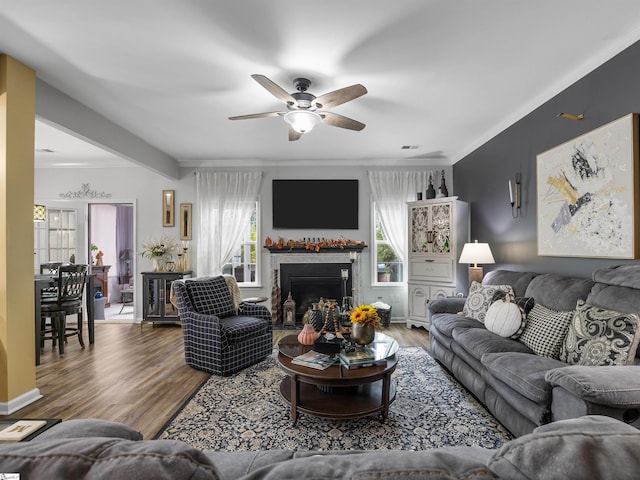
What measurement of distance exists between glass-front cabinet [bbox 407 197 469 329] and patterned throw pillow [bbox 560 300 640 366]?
252 cm

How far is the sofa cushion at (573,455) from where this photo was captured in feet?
1.60

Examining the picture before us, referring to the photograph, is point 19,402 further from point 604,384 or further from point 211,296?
point 604,384

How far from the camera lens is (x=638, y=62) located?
225 cm

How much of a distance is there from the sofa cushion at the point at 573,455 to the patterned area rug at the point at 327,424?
177cm

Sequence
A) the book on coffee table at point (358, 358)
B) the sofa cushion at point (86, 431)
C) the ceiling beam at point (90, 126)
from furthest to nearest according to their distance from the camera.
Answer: the ceiling beam at point (90, 126) → the book on coffee table at point (358, 358) → the sofa cushion at point (86, 431)

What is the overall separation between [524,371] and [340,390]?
129 centimetres

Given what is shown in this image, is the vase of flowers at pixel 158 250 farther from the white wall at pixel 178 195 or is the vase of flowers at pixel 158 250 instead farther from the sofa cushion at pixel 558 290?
the sofa cushion at pixel 558 290

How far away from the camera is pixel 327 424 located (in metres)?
2.34

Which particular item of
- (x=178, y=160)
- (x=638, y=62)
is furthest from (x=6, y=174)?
(x=638, y=62)

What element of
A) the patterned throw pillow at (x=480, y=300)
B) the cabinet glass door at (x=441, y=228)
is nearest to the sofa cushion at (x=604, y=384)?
the patterned throw pillow at (x=480, y=300)

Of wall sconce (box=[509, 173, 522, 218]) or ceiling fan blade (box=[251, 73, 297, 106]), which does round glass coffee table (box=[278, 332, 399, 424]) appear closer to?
ceiling fan blade (box=[251, 73, 297, 106])

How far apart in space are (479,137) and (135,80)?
4142 mm

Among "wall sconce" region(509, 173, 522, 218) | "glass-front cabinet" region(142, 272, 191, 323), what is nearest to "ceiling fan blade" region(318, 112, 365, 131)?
"wall sconce" region(509, 173, 522, 218)

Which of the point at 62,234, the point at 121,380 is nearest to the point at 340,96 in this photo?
the point at 121,380
